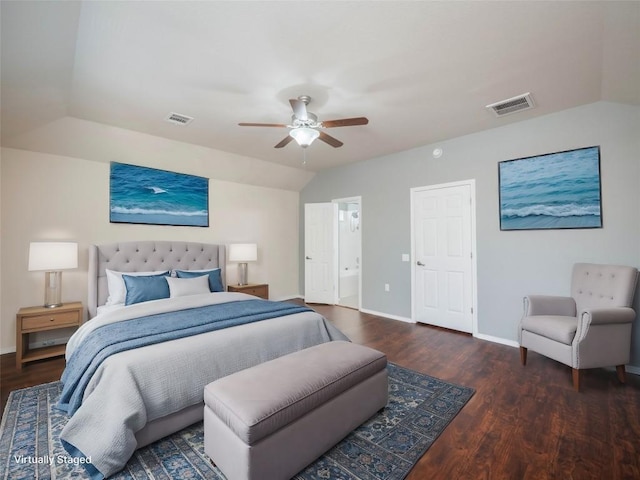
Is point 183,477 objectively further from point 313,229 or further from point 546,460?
point 313,229

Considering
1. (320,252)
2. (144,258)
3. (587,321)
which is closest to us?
(587,321)

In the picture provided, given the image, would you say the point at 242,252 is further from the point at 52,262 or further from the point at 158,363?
the point at 158,363

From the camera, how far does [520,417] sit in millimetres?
2113

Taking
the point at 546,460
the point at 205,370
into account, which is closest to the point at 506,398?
the point at 546,460

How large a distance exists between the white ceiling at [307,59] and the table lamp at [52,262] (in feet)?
4.13

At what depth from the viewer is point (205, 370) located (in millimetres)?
2010

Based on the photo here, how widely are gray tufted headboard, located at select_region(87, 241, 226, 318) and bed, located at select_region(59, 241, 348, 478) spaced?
21.9 inches

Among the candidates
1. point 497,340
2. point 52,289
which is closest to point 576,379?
point 497,340

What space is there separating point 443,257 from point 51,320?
16.0 feet

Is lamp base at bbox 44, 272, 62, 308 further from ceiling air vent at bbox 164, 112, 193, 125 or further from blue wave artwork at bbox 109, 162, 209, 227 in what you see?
ceiling air vent at bbox 164, 112, 193, 125

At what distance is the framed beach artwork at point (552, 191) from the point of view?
3047 millimetres

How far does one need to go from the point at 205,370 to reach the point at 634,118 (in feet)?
14.7

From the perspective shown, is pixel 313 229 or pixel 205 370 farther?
pixel 313 229

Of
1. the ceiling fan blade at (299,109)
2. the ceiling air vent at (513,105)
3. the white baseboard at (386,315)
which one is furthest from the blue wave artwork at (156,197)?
the ceiling air vent at (513,105)
